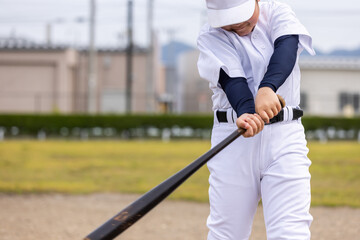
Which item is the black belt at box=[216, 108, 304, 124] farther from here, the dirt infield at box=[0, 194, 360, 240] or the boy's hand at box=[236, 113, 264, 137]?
the dirt infield at box=[0, 194, 360, 240]

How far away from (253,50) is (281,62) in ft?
0.61

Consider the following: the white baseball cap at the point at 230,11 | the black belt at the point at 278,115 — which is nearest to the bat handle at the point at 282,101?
the black belt at the point at 278,115

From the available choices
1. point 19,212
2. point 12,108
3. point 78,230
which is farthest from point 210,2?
point 12,108

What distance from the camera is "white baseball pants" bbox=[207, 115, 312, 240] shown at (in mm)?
2533

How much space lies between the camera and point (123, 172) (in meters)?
9.94

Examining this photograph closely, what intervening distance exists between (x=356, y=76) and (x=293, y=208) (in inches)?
1168

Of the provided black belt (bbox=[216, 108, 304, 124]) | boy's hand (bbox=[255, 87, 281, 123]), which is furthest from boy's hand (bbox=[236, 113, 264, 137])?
black belt (bbox=[216, 108, 304, 124])

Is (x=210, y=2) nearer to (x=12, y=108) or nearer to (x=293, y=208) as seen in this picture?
(x=293, y=208)

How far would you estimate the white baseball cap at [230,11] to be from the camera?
259 cm

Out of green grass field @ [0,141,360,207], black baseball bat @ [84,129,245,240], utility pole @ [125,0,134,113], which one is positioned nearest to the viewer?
black baseball bat @ [84,129,245,240]

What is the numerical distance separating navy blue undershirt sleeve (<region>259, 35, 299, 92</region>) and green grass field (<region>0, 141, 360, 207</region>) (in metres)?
4.55

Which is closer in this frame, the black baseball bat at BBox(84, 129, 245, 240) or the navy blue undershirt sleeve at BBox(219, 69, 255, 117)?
the black baseball bat at BBox(84, 129, 245, 240)

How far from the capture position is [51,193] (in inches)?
306

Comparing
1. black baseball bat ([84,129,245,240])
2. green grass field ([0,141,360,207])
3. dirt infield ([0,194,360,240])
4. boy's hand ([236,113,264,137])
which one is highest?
boy's hand ([236,113,264,137])
